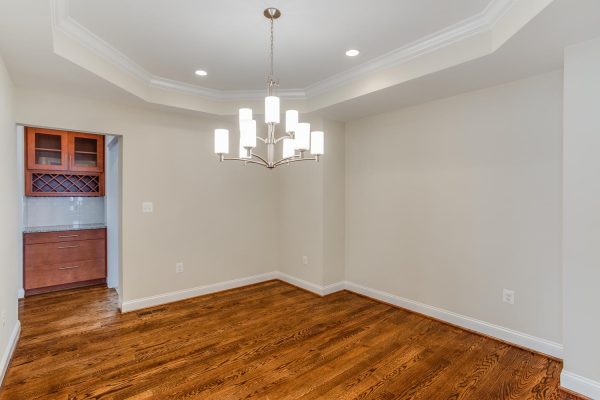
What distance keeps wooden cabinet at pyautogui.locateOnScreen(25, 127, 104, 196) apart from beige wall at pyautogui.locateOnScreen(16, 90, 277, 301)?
142cm

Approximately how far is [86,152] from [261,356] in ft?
13.0

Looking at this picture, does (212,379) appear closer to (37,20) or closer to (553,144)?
(37,20)

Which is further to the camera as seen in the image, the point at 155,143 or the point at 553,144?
the point at 155,143

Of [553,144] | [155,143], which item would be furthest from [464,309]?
[155,143]

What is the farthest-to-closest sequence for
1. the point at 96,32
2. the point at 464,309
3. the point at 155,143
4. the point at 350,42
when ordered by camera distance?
the point at 155,143, the point at 464,309, the point at 350,42, the point at 96,32

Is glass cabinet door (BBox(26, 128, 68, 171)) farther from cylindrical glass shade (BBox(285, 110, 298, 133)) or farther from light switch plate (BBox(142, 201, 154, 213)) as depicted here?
cylindrical glass shade (BBox(285, 110, 298, 133))

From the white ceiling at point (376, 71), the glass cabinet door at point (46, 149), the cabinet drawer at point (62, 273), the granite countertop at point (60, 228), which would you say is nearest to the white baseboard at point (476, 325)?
the white ceiling at point (376, 71)

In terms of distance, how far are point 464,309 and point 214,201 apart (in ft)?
10.7

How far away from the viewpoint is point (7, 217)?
269cm

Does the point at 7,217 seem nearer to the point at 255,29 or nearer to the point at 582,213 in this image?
the point at 255,29

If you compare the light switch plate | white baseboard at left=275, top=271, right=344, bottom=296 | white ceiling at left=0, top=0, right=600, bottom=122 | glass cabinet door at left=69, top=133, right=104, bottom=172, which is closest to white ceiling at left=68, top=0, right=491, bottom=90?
white ceiling at left=0, top=0, right=600, bottom=122

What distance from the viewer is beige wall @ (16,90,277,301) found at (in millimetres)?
3492

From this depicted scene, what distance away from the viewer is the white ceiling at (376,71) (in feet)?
6.17

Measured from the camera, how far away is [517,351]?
2775mm
